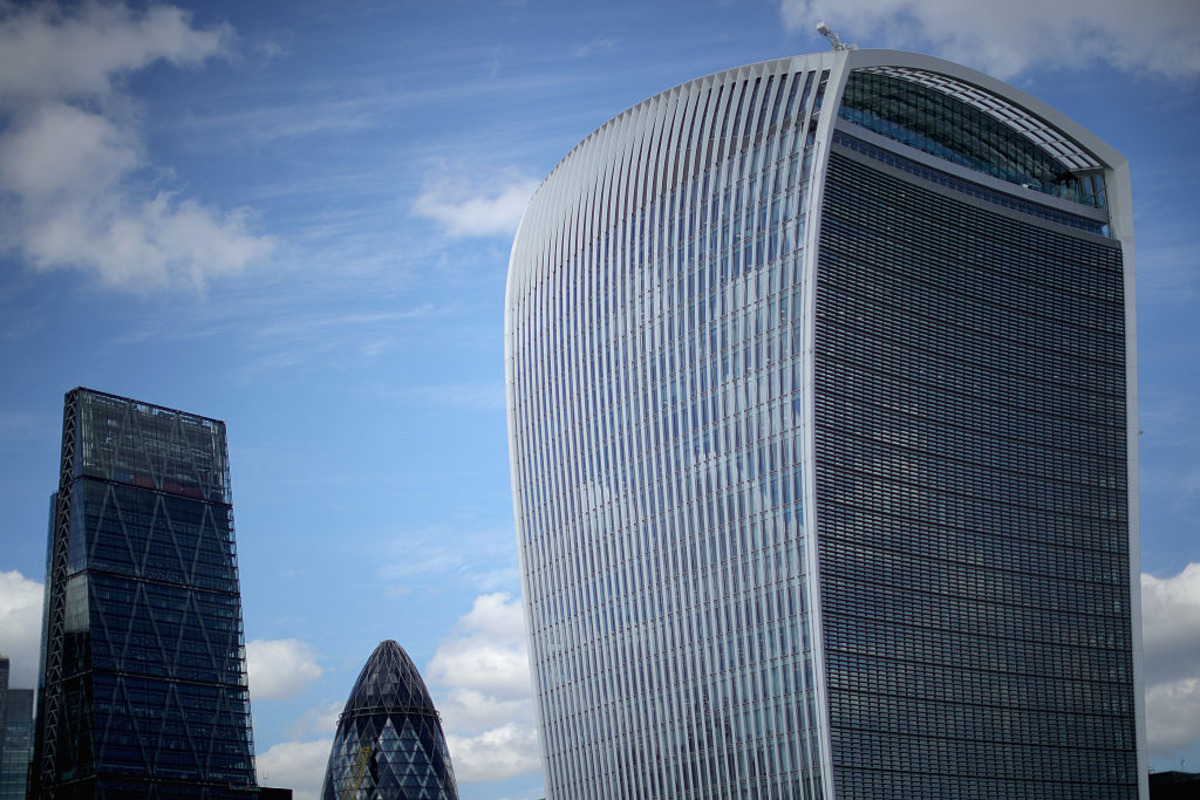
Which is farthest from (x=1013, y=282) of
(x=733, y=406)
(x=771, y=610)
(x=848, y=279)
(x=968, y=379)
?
(x=771, y=610)

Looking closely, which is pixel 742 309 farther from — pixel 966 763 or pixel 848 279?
pixel 966 763

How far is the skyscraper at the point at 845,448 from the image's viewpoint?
4424 inches

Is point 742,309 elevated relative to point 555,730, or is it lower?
elevated

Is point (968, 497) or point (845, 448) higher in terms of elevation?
point (845, 448)

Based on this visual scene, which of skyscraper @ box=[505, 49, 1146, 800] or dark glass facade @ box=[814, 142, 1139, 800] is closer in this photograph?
dark glass facade @ box=[814, 142, 1139, 800]

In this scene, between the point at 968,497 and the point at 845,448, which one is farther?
the point at 968,497

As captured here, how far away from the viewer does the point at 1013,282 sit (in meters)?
128

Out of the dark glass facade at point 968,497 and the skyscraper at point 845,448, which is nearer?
the dark glass facade at point 968,497

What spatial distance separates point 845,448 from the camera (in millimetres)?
113312

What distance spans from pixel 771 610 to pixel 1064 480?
32497 mm

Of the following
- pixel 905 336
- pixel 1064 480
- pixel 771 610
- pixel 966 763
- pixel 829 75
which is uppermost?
pixel 829 75

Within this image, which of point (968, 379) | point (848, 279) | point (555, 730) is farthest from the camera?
point (555, 730)

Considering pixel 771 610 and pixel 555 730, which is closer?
pixel 771 610

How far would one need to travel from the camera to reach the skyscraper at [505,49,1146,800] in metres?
112
